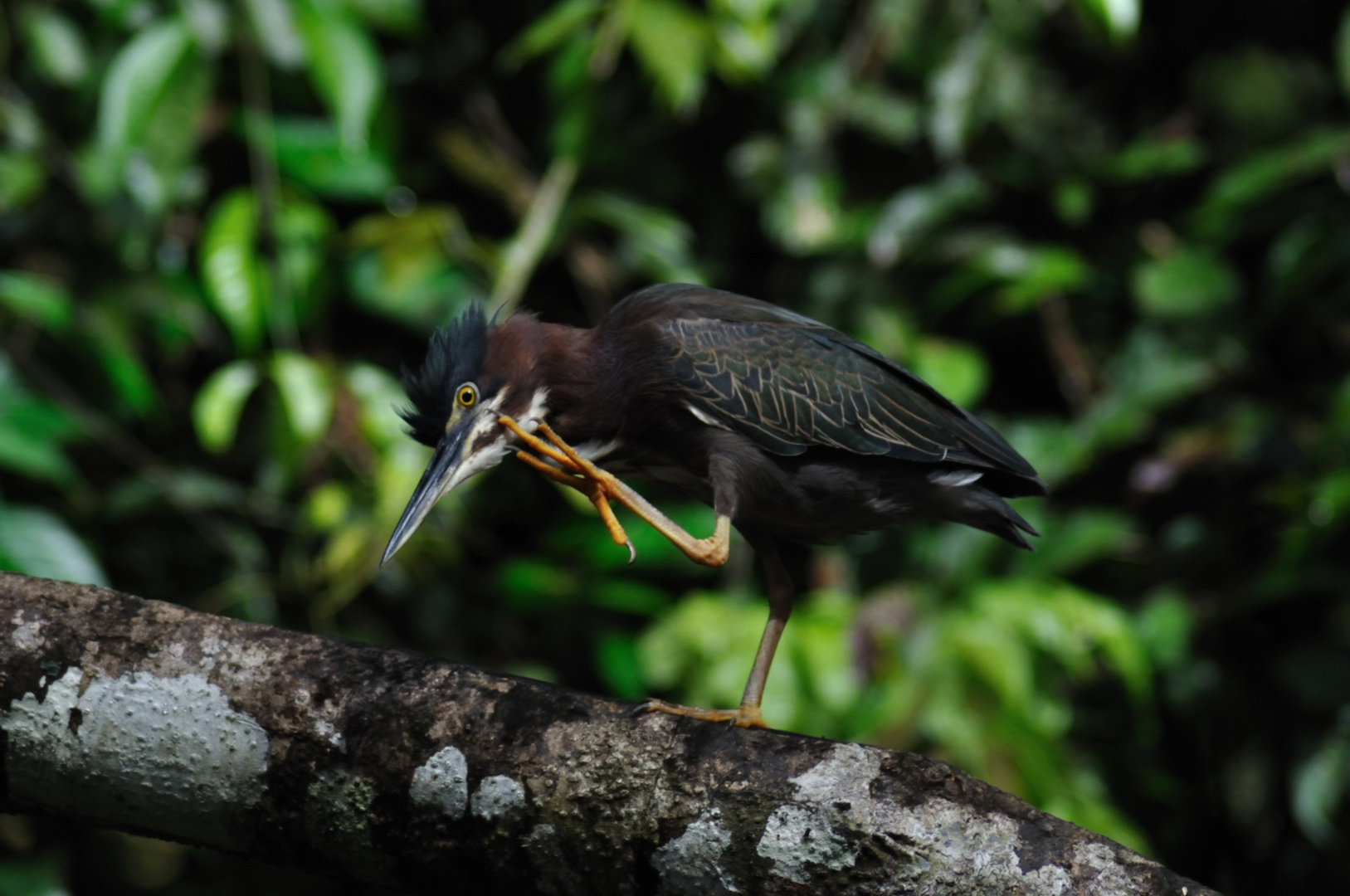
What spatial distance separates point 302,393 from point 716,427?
199 centimetres

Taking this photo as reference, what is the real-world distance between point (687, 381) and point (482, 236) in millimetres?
2765

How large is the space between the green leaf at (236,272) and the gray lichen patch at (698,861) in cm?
307

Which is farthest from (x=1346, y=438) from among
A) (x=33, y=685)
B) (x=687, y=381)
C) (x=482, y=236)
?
(x=33, y=685)

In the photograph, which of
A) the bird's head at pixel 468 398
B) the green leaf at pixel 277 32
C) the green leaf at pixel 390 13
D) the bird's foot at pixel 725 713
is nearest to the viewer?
the bird's foot at pixel 725 713

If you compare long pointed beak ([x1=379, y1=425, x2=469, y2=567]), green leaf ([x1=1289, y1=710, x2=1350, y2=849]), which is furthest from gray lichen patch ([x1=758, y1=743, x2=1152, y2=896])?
green leaf ([x1=1289, y1=710, x2=1350, y2=849])

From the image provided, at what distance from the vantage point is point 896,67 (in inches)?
211

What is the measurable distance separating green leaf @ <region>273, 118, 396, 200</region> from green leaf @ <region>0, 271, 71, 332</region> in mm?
964

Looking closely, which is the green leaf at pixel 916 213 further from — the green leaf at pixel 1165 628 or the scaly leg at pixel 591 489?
the scaly leg at pixel 591 489

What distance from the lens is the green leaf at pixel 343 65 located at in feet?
13.8

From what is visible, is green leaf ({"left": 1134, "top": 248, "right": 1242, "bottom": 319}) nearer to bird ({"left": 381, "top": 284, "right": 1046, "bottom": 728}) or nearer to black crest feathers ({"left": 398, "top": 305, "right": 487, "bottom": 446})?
bird ({"left": 381, "top": 284, "right": 1046, "bottom": 728})

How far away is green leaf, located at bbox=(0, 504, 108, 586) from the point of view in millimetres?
3836

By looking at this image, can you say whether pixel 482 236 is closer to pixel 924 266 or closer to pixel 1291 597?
pixel 924 266

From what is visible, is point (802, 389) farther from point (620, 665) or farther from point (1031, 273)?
point (1031, 273)

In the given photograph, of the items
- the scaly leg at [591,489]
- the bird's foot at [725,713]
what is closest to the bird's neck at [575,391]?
the scaly leg at [591,489]
